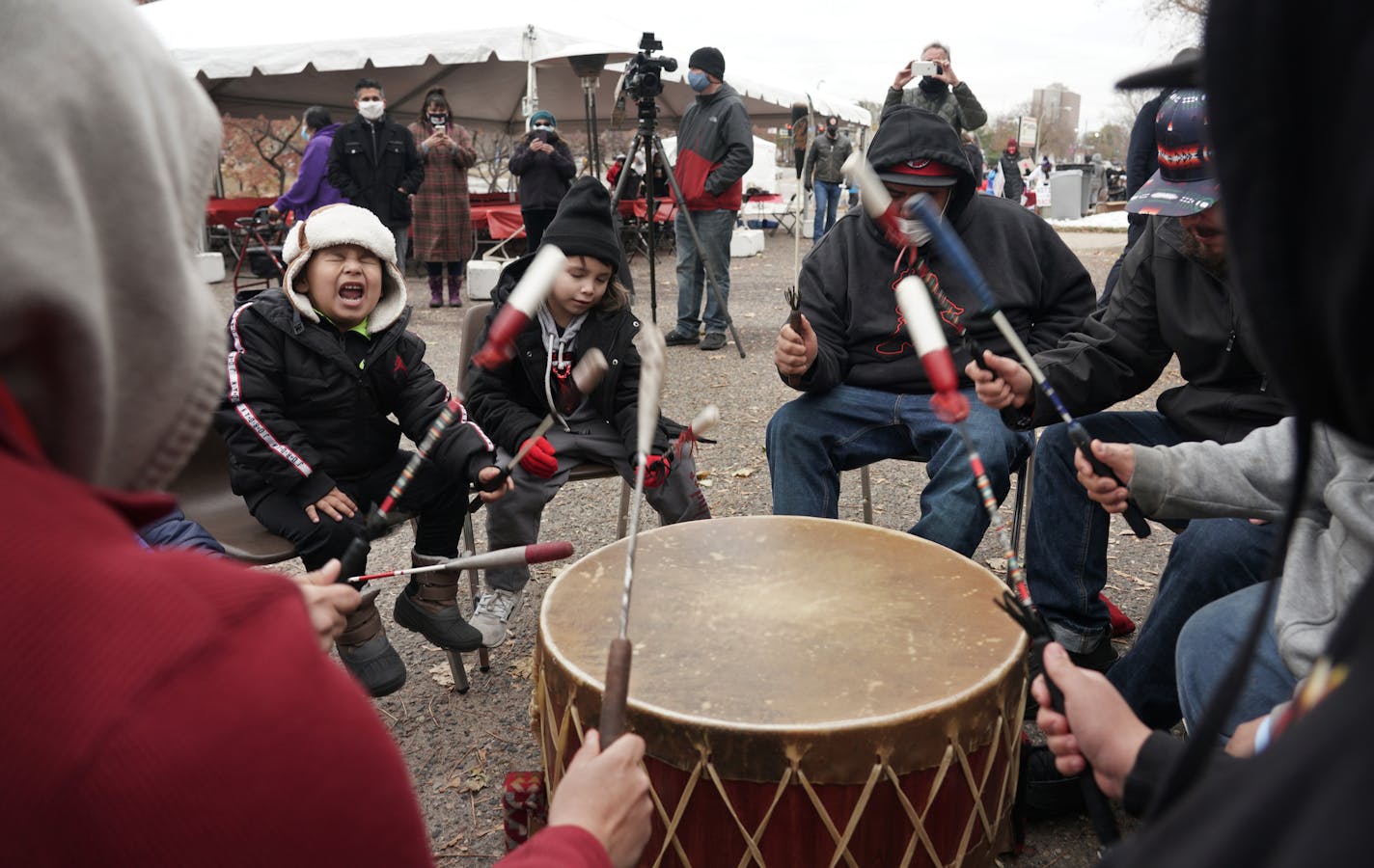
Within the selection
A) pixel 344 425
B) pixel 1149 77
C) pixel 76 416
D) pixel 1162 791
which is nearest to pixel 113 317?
pixel 76 416

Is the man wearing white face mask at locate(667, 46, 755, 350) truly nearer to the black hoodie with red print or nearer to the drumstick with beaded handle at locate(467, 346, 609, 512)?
the black hoodie with red print

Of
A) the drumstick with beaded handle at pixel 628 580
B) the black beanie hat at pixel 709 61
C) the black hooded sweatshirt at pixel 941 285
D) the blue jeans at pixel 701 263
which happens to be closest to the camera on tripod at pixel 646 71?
the black beanie hat at pixel 709 61

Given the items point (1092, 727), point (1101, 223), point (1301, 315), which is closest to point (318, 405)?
point (1092, 727)

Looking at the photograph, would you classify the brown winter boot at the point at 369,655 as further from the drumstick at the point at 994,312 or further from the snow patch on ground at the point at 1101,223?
the snow patch on ground at the point at 1101,223

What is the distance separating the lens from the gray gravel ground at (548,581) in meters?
2.54

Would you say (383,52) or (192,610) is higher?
(383,52)

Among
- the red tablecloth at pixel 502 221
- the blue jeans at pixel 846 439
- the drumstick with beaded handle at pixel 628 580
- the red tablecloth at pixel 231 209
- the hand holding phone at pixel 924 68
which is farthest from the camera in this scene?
the red tablecloth at pixel 231 209

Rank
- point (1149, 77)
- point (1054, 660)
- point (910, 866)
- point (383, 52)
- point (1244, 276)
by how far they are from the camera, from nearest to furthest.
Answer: point (1244, 276) < point (1149, 77) < point (1054, 660) < point (910, 866) < point (383, 52)

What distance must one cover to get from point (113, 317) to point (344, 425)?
241cm

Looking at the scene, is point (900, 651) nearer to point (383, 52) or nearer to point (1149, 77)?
point (1149, 77)

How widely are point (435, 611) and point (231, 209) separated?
11.2 m

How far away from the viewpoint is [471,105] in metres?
14.4

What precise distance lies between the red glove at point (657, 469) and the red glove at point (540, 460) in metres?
0.31

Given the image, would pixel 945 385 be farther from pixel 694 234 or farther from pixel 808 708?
pixel 694 234
